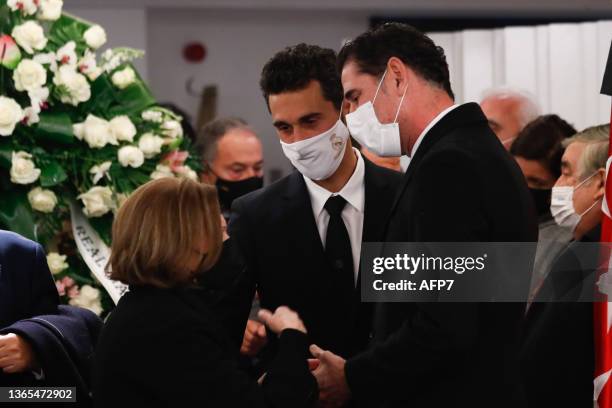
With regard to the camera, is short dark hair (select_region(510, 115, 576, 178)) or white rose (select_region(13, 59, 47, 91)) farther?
short dark hair (select_region(510, 115, 576, 178))

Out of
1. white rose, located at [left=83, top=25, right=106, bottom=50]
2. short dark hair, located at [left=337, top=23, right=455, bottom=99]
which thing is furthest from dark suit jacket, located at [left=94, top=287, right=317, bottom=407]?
white rose, located at [left=83, top=25, right=106, bottom=50]

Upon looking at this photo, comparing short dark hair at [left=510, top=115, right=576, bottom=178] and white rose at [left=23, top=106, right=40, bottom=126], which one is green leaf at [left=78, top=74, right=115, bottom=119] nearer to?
white rose at [left=23, top=106, right=40, bottom=126]

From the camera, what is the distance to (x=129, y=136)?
267 cm

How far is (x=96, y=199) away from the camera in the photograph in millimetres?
2605

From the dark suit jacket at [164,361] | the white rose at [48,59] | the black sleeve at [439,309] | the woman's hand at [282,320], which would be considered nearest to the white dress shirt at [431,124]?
the black sleeve at [439,309]

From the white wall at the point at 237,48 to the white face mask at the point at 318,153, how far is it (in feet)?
12.9

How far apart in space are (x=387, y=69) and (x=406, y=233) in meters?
0.37

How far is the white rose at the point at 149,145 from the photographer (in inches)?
107

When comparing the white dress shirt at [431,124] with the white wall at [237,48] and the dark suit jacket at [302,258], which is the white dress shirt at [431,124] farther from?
the white wall at [237,48]

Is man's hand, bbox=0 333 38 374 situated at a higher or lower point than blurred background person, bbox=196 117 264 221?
lower

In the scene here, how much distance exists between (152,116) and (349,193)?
743mm

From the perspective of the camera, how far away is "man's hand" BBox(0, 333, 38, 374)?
2.12 m

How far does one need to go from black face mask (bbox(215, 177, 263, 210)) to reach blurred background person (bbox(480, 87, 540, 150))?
3.49 ft

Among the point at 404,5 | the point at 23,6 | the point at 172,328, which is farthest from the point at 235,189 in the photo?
the point at 404,5
